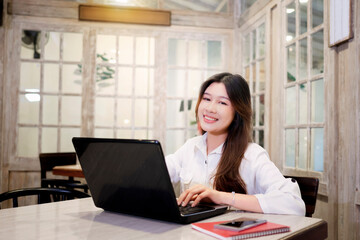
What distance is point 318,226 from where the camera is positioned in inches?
43.6

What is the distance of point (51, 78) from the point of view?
4.62m

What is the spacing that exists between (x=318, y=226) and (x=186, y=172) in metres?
0.84

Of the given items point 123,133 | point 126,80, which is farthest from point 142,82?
point 123,133

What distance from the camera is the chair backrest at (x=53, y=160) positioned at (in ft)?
11.2

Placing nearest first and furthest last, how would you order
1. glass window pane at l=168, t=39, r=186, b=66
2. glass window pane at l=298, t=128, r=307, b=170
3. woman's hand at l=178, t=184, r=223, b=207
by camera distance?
woman's hand at l=178, t=184, r=223, b=207 < glass window pane at l=298, t=128, r=307, b=170 < glass window pane at l=168, t=39, r=186, b=66

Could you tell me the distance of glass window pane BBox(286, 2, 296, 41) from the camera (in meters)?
3.35

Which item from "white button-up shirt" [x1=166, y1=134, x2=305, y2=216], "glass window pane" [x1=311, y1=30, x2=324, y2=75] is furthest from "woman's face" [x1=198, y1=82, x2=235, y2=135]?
"glass window pane" [x1=311, y1=30, x2=324, y2=75]

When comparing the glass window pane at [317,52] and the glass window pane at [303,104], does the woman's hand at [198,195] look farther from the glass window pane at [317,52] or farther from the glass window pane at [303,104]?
the glass window pane at [303,104]

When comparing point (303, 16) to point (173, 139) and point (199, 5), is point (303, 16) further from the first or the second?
point (173, 139)

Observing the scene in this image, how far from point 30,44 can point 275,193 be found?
4040mm

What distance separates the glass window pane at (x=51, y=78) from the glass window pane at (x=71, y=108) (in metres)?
0.17

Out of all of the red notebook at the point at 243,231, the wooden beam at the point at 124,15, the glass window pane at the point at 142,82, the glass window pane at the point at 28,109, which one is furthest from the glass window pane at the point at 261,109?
the red notebook at the point at 243,231

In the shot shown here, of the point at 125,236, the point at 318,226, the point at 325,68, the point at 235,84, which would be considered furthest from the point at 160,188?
the point at 325,68

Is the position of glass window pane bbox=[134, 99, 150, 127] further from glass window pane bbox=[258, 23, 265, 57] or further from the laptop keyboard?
the laptop keyboard
